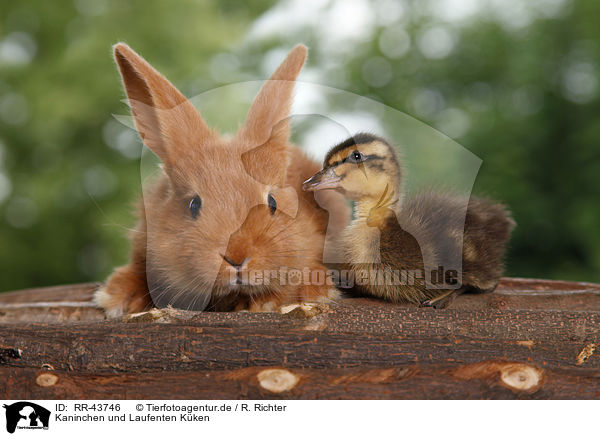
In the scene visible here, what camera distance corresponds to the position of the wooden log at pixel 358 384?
4.64 feet

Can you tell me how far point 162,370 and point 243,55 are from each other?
8.02ft

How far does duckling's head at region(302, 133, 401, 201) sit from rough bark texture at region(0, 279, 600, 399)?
1.05 ft

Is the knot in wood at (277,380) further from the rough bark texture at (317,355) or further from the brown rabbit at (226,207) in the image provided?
the brown rabbit at (226,207)

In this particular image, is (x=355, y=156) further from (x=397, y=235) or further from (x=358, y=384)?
(x=358, y=384)

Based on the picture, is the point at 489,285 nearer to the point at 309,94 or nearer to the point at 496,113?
the point at 309,94

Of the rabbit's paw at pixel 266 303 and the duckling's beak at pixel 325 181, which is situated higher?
the duckling's beak at pixel 325 181

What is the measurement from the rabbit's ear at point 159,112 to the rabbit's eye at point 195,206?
134 mm

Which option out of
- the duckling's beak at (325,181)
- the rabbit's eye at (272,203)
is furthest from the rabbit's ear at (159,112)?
the duckling's beak at (325,181)

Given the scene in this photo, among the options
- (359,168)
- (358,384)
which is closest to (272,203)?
(359,168)
